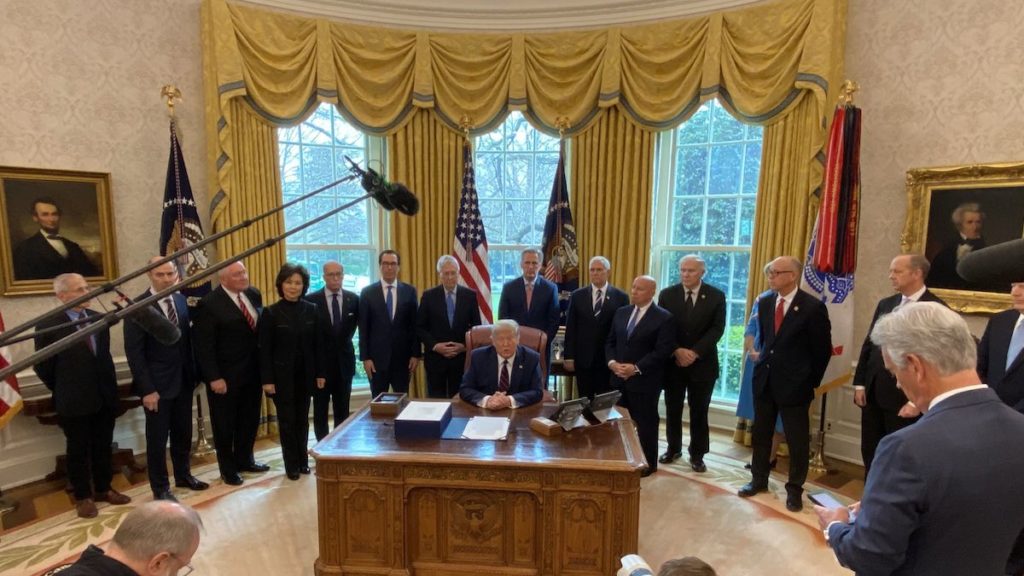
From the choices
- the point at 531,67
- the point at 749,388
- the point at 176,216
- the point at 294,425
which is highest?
the point at 531,67

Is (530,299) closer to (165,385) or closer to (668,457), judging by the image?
(668,457)

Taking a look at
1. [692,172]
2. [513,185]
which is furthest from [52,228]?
[692,172]

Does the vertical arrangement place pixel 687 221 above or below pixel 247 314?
above

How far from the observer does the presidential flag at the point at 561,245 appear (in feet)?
17.9

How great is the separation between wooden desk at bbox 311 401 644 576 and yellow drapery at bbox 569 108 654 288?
2.90 metres

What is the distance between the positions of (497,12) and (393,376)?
3.67 meters

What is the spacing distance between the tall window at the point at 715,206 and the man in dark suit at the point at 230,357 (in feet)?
12.4

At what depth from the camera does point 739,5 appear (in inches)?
192

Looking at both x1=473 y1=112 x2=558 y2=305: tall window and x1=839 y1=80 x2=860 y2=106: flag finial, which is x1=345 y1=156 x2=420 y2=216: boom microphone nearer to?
x1=839 y1=80 x2=860 y2=106: flag finial

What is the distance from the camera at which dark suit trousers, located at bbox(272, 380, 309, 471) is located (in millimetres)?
4055

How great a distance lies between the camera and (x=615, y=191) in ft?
18.1

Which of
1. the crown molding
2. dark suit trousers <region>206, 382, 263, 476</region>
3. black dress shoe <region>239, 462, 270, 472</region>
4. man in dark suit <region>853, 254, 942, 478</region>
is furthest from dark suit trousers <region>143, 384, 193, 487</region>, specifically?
man in dark suit <region>853, 254, 942, 478</region>

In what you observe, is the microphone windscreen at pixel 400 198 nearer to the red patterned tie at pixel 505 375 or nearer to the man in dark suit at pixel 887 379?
the red patterned tie at pixel 505 375

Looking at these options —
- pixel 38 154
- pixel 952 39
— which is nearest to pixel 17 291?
pixel 38 154
